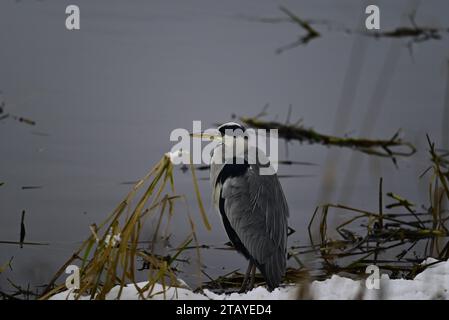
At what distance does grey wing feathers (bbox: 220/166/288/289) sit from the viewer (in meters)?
4.29

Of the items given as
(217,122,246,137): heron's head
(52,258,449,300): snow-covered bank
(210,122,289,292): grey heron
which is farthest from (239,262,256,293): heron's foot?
(217,122,246,137): heron's head

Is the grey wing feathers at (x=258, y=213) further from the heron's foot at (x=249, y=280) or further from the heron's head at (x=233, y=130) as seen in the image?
the heron's head at (x=233, y=130)

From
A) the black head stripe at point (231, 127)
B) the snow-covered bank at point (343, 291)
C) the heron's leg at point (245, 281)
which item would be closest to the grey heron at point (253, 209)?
the heron's leg at point (245, 281)

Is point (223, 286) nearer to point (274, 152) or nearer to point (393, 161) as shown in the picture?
point (274, 152)

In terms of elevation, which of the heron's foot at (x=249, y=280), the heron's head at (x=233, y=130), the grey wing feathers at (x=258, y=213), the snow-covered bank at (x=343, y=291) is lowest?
the heron's foot at (x=249, y=280)

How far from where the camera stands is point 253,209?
14.3 feet

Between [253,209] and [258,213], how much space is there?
4cm

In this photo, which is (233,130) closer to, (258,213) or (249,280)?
(258,213)

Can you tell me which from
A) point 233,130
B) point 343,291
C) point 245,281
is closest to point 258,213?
point 245,281

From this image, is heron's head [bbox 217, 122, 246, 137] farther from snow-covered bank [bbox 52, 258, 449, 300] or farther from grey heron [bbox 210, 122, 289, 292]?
snow-covered bank [bbox 52, 258, 449, 300]

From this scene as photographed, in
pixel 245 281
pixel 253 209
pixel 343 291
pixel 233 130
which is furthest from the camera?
pixel 233 130

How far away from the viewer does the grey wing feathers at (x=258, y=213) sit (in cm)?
429

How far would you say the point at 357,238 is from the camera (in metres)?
4.93
